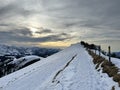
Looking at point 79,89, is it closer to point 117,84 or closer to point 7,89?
point 117,84

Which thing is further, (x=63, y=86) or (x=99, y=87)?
(x=63, y=86)

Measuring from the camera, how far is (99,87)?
14.6m

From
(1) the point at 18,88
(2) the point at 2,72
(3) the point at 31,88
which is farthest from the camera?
(2) the point at 2,72

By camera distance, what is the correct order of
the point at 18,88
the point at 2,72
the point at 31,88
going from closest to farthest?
the point at 31,88 < the point at 18,88 < the point at 2,72

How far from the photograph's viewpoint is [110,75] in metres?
17.2

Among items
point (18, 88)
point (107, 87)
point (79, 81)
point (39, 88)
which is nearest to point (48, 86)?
point (39, 88)

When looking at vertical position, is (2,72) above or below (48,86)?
below

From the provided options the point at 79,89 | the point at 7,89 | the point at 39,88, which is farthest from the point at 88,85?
the point at 7,89

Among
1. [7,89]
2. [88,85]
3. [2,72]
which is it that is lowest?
[2,72]

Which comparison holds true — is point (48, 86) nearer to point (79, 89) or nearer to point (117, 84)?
point (79, 89)

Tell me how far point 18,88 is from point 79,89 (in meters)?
6.34

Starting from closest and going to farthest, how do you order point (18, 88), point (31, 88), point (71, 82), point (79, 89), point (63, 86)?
point (79, 89), point (63, 86), point (71, 82), point (31, 88), point (18, 88)

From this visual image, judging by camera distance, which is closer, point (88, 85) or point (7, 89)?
point (88, 85)

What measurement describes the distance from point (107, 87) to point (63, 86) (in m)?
3.05
